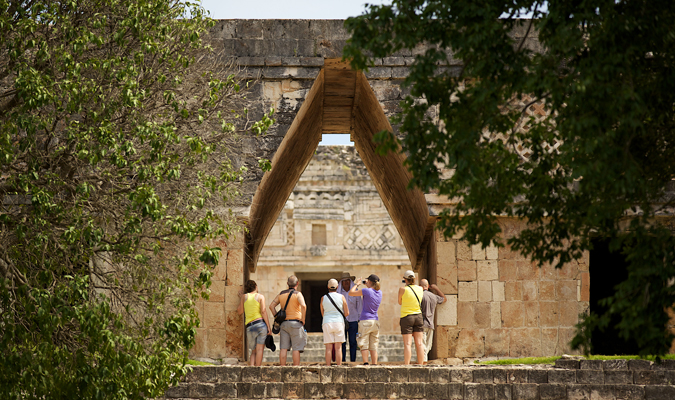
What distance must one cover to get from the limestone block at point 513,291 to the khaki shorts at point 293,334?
285 centimetres

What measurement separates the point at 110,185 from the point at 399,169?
575 centimetres

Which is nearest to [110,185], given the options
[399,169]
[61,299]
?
[61,299]

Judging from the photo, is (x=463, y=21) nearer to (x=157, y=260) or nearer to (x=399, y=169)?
(x=157, y=260)

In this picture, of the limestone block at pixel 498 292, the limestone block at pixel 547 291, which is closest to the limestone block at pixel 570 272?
the limestone block at pixel 547 291

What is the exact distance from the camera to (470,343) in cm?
980

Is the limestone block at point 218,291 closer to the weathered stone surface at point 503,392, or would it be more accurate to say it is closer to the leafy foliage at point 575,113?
the weathered stone surface at point 503,392

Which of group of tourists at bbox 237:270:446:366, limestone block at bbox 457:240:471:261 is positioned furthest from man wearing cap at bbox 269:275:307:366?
limestone block at bbox 457:240:471:261

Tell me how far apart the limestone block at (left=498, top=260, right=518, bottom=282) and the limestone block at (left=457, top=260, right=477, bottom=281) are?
35cm

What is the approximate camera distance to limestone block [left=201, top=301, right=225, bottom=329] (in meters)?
9.65

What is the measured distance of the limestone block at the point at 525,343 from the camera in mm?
9750

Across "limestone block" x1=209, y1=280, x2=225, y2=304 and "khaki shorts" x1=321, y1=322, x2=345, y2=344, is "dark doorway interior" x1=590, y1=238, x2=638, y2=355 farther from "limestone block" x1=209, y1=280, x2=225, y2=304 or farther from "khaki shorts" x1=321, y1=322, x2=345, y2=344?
"limestone block" x1=209, y1=280, x2=225, y2=304

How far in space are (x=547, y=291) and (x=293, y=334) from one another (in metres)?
3.47

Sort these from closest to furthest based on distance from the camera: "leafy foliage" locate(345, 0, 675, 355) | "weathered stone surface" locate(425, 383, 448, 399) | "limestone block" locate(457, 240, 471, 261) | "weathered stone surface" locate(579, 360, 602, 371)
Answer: "leafy foliage" locate(345, 0, 675, 355)
"weathered stone surface" locate(425, 383, 448, 399)
"weathered stone surface" locate(579, 360, 602, 371)
"limestone block" locate(457, 240, 471, 261)

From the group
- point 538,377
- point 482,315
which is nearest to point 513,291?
point 482,315
